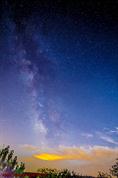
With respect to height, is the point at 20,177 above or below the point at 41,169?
below

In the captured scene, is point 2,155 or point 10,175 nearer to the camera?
point 10,175

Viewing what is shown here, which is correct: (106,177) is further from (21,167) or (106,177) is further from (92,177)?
(21,167)

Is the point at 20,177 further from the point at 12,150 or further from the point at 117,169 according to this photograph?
the point at 117,169

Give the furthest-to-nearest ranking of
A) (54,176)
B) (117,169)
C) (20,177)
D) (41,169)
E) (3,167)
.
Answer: (117,169)
(41,169)
(3,167)
(54,176)
(20,177)

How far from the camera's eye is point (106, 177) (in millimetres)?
29672

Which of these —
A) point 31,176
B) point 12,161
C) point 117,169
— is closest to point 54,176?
point 31,176

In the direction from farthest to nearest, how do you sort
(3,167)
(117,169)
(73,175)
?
1. (117,169)
2. (3,167)
3. (73,175)

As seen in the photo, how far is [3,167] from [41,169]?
578cm

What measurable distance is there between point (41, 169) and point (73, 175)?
731 centimetres

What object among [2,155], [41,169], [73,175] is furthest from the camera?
[41,169]

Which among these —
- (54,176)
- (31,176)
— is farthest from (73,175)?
(31,176)

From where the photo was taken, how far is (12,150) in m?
31.7

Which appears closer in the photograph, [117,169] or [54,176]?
[54,176]

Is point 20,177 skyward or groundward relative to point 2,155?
groundward
